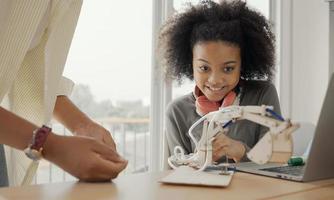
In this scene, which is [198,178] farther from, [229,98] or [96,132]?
[229,98]

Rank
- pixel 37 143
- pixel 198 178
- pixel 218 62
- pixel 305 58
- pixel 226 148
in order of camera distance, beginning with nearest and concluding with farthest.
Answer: pixel 37 143, pixel 198 178, pixel 226 148, pixel 218 62, pixel 305 58

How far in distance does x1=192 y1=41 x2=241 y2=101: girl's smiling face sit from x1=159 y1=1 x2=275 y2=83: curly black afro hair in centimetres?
3

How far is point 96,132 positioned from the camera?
0.80 m

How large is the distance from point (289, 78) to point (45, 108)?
7.40ft

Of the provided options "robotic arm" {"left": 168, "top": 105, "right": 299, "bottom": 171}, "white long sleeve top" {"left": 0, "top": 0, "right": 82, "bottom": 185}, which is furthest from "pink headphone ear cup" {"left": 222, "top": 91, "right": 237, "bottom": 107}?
"white long sleeve top" {"left": 0, "top": 0, "right": 82, "bottom": 185}

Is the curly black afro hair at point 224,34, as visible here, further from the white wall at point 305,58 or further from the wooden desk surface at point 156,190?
the white wall at point 305,58

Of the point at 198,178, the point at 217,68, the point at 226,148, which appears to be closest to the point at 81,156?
the point at 198,178

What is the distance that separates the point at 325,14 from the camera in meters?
2.62

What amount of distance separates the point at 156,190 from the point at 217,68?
743 millimetres

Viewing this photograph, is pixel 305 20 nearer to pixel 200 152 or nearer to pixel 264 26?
pixel 264 26

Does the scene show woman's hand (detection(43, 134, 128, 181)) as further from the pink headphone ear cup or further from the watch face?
the pink headphone ear cup

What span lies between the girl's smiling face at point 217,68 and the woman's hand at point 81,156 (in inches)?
28.0

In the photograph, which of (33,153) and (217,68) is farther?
(217,68)

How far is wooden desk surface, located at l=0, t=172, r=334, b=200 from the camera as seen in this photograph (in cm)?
62
